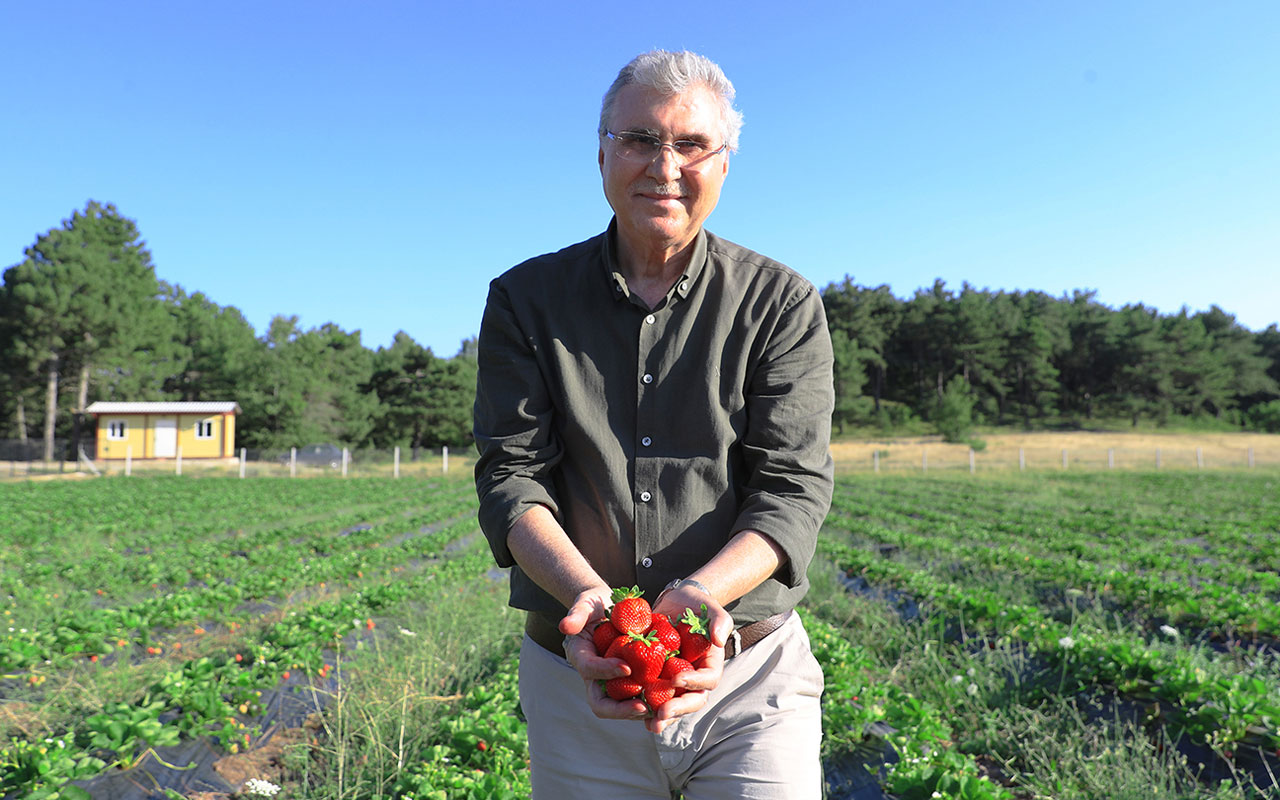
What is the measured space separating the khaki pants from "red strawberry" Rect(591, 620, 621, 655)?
299 millimetres

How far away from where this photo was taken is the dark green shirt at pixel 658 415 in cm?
176

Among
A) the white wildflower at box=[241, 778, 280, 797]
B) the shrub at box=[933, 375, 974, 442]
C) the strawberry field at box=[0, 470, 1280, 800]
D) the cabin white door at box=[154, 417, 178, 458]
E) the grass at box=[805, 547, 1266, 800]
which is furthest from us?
the shrub at box=[933, 375, 974, 442]

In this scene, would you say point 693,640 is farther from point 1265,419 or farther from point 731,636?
point 1265,419

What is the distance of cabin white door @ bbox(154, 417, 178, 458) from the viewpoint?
36.4 m

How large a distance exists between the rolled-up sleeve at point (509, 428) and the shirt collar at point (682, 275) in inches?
9.7

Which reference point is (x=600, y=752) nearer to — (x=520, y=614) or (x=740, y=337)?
(x=740, y=337)

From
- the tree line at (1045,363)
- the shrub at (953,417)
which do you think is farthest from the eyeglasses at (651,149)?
the tree line at (1045,363)

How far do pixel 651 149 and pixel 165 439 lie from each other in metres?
41.1

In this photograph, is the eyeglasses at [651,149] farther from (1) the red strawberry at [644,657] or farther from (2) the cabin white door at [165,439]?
(2) the cabin white door at [165,439]

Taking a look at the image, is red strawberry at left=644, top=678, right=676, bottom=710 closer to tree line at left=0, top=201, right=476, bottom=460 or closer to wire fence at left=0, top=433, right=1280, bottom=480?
wire fence at left=0, top=433, right=1280, bottom=480

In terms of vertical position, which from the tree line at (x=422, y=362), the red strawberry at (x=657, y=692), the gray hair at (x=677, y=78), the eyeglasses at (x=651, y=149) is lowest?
the red strawberry at (x=657, y=692)

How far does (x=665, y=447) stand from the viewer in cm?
179

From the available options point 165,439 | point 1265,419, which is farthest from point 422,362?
point 1265,419

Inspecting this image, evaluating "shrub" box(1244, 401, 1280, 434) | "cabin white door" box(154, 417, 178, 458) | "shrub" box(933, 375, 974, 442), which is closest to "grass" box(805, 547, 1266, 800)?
"cabin white door" box(154, 417, 178, 458)
